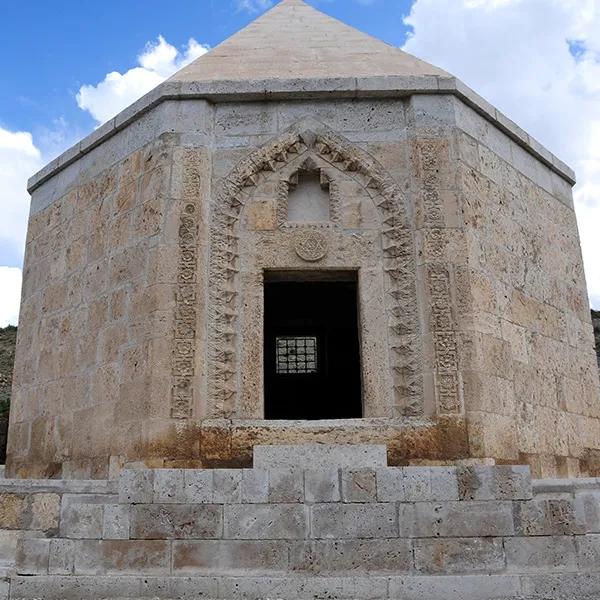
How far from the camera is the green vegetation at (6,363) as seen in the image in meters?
16.8

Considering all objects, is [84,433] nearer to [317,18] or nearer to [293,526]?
[293,526]

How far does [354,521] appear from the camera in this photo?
437cm

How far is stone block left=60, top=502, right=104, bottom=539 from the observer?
4402 millimetres

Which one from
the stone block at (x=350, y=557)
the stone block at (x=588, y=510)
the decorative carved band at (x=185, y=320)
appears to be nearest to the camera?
the stone block at (x=350, y=557)

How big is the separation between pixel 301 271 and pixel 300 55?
2500mm

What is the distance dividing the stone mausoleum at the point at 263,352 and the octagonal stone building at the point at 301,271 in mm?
24

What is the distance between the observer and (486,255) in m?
6.32

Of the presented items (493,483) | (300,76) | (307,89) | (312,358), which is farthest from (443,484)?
(312,358)

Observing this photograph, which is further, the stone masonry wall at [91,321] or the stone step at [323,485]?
the stone masonry wall at [91,321]

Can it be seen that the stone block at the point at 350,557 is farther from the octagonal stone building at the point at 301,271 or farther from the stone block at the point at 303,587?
the octagonal stone building at the point at 301,271

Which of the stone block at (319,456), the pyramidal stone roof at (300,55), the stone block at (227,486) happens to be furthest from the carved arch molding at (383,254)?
the stone block at (227,486)

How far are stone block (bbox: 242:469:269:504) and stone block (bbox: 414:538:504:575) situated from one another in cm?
100

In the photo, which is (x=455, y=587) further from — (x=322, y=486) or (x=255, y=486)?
(x=255, y=486)

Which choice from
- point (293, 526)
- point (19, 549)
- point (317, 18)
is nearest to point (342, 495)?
point (293, 526)
